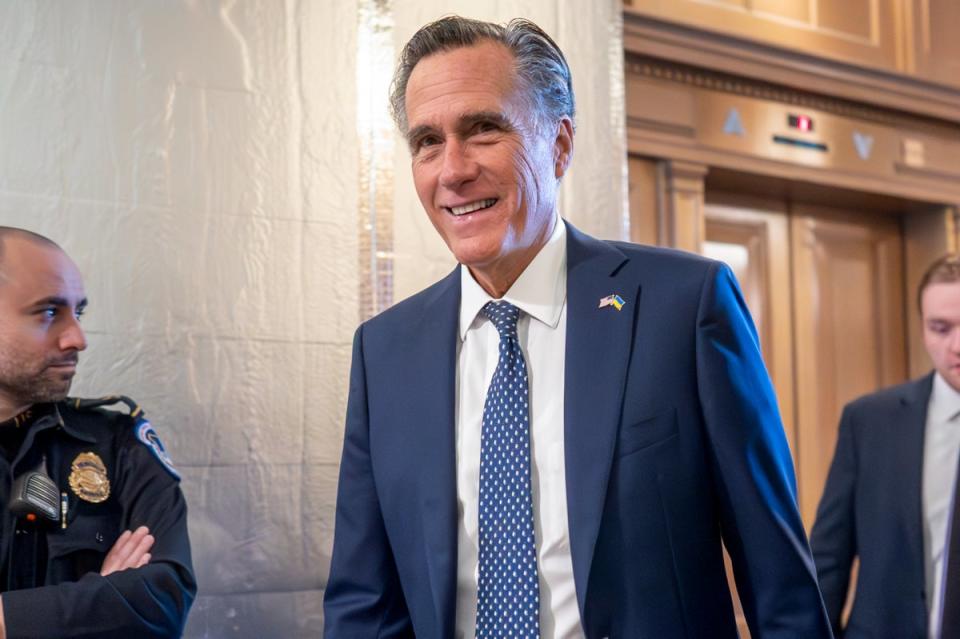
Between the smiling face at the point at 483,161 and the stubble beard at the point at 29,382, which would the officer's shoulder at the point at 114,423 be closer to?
the stubble beard at the point at 29,382

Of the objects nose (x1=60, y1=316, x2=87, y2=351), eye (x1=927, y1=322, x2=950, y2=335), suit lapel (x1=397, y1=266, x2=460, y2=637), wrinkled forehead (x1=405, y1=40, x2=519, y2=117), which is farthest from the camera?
eye (x1=927, y1=322, x2=950, y2=335)

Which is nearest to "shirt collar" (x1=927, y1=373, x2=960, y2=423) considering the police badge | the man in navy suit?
the man in navy suit

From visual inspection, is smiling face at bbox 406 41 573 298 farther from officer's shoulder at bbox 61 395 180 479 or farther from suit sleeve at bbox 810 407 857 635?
suit sleeve at bbox 810 407 857 635

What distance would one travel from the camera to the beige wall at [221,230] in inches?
107

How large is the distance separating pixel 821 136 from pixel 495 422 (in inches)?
122

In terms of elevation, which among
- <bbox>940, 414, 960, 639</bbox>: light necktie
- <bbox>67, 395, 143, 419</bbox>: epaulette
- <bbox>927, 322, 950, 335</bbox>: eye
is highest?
<bbox>927, 322, 950, 335</bbox>: eye

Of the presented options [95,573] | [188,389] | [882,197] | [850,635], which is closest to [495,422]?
[95,573]

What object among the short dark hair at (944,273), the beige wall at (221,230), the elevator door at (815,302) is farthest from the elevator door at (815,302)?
the beige wall at (221,230)

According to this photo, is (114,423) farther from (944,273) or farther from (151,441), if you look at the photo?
(944,273)

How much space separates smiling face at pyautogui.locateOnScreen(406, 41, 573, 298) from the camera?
1759mm

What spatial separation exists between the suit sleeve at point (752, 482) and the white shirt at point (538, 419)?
22 centimetres

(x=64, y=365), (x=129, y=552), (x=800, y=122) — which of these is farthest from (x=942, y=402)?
(x=64, y=365)

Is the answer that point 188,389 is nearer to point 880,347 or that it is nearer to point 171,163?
point 171,163

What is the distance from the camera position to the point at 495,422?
1.73 meters
